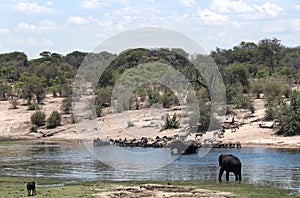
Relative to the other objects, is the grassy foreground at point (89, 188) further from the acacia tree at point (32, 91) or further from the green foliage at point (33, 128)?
the acacia tree at point (32, 91)

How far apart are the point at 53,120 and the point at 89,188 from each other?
40.8m

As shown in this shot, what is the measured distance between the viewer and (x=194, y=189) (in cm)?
2544

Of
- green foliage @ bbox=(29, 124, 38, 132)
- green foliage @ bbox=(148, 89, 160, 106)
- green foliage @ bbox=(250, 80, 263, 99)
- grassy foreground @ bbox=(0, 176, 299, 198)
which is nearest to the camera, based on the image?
grassy foreground @ bbox=(0, 176, 299, 198)

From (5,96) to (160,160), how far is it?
45807 millimetres

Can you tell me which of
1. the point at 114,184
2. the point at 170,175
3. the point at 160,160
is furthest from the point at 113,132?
the point at 114,184

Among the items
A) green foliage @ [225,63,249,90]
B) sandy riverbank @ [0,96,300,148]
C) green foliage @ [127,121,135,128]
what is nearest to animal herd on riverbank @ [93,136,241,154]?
sandy riverbank @ [0,96,300,148]

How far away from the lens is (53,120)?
6556 centimetres

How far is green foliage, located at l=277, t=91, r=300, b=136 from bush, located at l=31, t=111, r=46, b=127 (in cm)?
2605

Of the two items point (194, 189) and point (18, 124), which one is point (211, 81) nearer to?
point (18, 124)

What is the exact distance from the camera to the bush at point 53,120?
65.6m

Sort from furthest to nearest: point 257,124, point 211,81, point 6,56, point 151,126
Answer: point 6,56 → point 211,81 → point 151,126 → point 257,124

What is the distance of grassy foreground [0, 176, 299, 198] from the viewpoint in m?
23.7

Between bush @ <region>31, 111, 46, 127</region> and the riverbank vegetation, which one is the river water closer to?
the riverbank vegetation

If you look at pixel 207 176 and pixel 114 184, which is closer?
pixel 114 184
